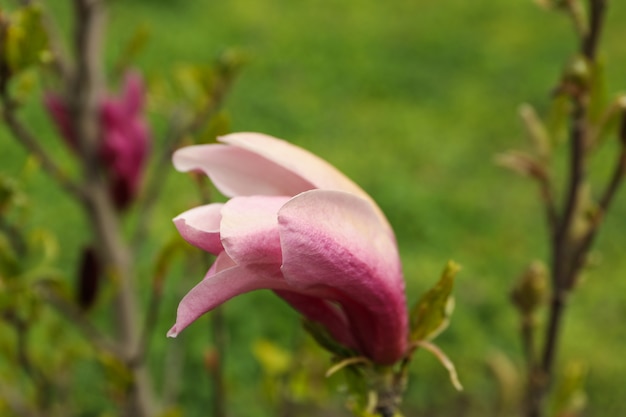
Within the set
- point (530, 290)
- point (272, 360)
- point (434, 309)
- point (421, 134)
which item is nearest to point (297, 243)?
point (434, 309)

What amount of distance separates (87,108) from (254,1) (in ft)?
11.1

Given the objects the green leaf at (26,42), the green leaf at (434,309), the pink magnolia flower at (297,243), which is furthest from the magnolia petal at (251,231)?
the green leaf at (26,42)

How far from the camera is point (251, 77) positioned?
12.3 ft

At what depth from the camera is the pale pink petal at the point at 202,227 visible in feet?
1.78

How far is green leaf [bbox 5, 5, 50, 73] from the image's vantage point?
32.0 inches

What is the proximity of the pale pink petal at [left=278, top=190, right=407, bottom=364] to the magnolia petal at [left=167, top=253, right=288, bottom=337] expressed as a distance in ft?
0.06

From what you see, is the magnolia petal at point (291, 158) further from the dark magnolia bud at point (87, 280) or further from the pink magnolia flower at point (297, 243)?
the dark magnolia bud at point (87, 280)

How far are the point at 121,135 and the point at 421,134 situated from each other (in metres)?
2.38

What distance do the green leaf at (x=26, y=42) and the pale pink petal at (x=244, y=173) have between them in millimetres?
305

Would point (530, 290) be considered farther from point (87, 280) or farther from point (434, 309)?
point (87, 280)

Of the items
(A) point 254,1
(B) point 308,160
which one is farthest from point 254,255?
(A) point 254,1

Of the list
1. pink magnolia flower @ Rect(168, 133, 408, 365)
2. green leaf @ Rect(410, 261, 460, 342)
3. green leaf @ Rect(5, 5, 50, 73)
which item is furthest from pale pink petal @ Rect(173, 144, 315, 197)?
green leaf @ Rect(5, 5, 50, 73)

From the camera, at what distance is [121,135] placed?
117 centimetres

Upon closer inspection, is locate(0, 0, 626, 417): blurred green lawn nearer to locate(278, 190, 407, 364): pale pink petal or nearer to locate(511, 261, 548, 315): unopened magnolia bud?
locate(511, 261, 548, 315): unopened magnolia bud
